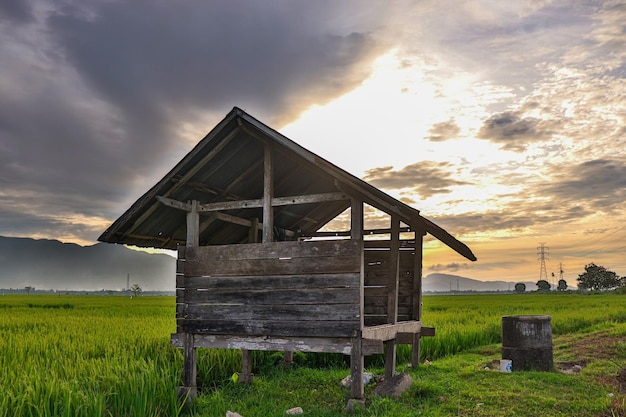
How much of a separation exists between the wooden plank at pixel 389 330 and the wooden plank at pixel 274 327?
1.39 feet

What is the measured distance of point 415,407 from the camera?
355 inches

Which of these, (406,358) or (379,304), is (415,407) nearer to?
(379,304)

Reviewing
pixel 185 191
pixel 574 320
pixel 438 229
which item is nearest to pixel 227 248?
pixel 185 191

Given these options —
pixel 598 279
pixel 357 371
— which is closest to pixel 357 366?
pixel 357 371

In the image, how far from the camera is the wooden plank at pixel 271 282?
9172mm

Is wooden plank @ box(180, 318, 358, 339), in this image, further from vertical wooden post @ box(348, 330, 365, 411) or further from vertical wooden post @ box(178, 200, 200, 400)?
vertical wooden post @ box(178, 200, 200, 400)

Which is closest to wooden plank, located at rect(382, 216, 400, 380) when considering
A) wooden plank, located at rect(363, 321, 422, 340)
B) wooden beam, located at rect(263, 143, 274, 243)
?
wooden plank, located at rect(363, 321, 422, 340)

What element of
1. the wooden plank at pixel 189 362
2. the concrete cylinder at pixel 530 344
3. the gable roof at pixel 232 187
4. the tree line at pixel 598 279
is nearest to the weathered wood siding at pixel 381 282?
the gable roof at pixel 232 187

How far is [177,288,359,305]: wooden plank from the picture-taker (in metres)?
9.13

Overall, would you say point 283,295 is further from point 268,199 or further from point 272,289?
point 268,199

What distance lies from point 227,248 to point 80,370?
10.9 feet

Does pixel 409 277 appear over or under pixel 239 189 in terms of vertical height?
under

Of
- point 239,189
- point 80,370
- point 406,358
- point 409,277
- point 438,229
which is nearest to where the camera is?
point 80,370

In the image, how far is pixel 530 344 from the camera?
39.4 ft
